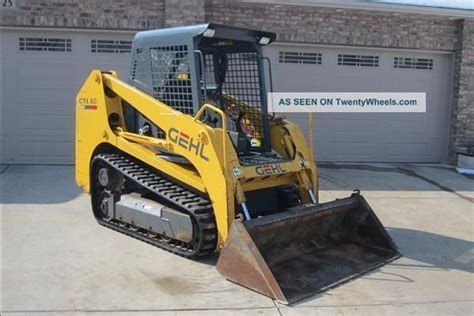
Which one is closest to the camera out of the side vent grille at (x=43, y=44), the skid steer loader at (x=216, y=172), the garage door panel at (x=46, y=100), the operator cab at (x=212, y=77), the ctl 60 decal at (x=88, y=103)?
the skid steer loader at (x=216, y=172)

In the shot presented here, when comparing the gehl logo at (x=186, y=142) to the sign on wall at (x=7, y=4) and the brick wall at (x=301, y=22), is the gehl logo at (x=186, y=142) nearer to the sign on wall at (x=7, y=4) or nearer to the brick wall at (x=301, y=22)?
the brick wall at (x=301, y=22)

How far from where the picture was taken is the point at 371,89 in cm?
1278

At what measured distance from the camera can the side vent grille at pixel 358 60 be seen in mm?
12508

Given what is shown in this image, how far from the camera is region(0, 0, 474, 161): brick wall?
1071 centimetres

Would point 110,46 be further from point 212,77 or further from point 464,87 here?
point 464,87

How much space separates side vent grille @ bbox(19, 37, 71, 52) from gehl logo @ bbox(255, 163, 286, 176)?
6809 mm

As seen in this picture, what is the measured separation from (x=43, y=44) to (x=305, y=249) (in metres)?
7.80

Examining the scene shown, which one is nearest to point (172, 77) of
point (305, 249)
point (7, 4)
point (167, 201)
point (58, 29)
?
point (167, 201)

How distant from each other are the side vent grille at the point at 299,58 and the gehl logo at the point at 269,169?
659 cm

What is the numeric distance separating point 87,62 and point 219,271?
7381 millimetres

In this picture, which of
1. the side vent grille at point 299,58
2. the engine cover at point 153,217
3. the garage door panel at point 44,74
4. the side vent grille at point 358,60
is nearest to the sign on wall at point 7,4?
the garage door panel at point 44,74

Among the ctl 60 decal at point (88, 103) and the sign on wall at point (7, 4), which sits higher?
the sign on wall at point (7, 4)

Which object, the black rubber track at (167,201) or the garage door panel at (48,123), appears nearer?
the black rubber track at (167,201)

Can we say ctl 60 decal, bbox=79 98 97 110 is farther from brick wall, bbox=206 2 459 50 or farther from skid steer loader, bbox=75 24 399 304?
brick wall, bbox=206 2 459 50
